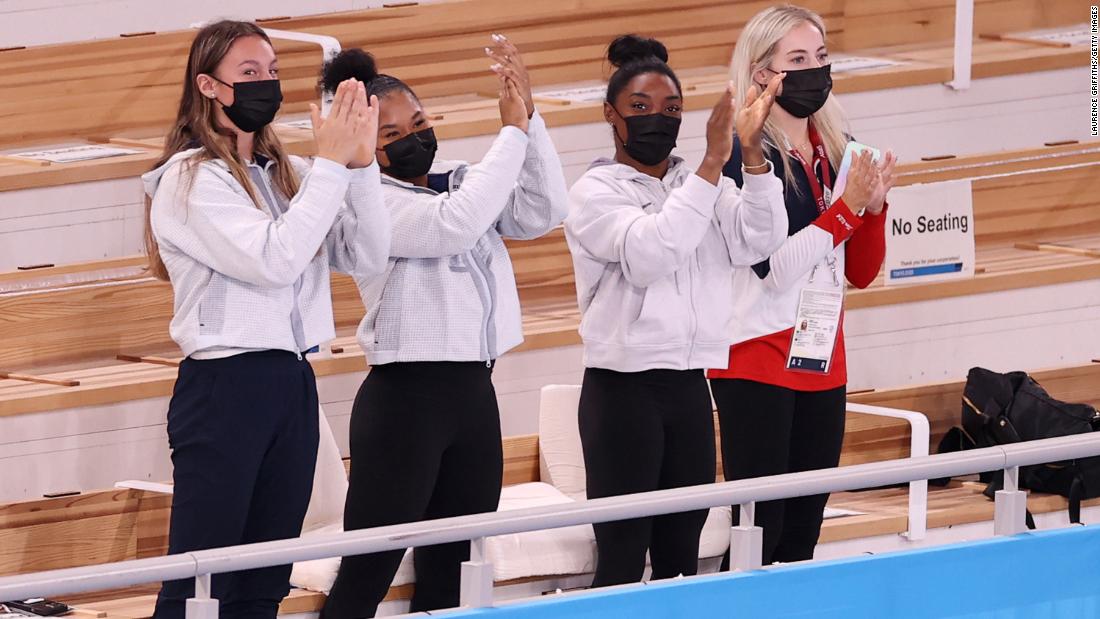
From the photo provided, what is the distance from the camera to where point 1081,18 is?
6129 millimetres

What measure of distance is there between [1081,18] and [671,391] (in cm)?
357

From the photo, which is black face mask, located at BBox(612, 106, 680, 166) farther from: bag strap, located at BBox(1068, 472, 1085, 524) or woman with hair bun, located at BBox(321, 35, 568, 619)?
bag strap, located at BBox(1068, 472, 1085, 524)

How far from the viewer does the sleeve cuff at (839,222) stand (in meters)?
3.25

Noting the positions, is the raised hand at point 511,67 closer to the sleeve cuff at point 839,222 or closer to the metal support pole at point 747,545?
the sleeve cuff at point 839,222

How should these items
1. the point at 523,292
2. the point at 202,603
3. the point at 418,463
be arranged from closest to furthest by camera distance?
the point at 202,603, the point at 418,463, the point at 523,292

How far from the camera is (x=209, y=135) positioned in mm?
2801

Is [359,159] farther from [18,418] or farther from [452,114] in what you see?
[452,114]

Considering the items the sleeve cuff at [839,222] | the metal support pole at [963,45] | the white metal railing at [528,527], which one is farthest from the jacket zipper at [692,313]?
the metal support pole at [963,45]

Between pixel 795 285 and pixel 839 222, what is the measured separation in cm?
14

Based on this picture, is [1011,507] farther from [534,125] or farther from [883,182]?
[534,125]

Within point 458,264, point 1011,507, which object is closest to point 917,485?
point 1011,507

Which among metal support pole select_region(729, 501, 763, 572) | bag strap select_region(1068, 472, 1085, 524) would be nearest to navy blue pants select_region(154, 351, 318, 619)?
metal support pole select_region(729, 501, 763, 572)

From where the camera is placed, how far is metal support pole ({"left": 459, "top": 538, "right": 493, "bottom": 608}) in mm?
2320

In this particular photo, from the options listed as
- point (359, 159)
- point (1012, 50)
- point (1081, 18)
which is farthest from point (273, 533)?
point (1081, 18)
